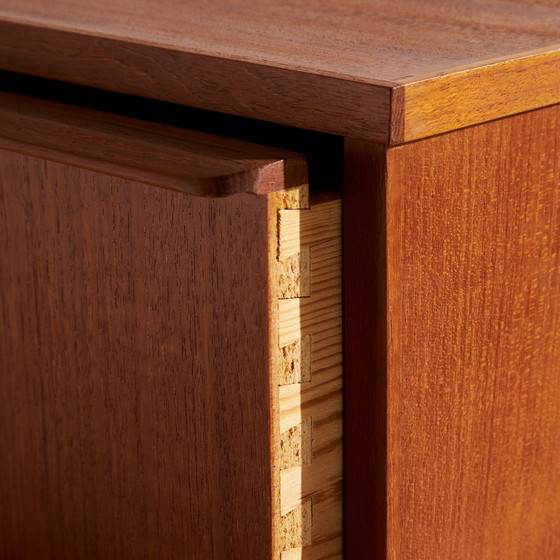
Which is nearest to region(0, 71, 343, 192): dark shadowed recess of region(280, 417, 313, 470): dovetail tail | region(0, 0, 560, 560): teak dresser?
region(0, 0, 560, 560): teak dresser

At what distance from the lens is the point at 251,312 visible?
2.04 feet

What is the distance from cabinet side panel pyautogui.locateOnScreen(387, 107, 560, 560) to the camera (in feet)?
2.00

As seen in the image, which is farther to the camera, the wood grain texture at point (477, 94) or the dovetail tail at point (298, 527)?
the dovetail tail at point (298, 527)

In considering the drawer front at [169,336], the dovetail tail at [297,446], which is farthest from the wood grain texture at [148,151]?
the dovetail tail at [297,446]

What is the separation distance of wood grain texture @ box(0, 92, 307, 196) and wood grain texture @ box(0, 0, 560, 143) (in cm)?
2

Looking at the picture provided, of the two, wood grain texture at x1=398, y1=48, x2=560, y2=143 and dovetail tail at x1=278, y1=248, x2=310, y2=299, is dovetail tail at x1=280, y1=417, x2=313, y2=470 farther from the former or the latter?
wood grain texture at x1=398, y1=48, x2=560, y2=143

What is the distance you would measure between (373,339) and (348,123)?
132 mm

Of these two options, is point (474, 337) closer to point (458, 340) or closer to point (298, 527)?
point (458, 340)

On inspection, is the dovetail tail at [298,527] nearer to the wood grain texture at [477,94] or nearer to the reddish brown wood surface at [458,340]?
the reddish brown wood surface at [458,340]

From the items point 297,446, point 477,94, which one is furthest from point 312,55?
point 297,446

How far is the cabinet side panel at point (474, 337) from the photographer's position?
2.00 feet

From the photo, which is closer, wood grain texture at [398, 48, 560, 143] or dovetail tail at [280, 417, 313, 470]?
wood grain texture at [398, 48, 560, 143]

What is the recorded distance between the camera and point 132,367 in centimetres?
71

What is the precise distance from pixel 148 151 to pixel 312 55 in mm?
102
